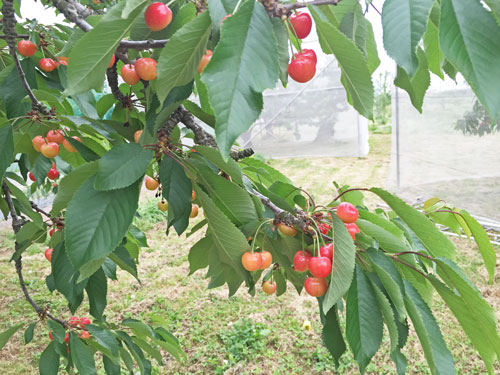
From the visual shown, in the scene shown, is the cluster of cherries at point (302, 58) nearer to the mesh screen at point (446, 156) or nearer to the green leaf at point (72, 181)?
the green leaf at point (72, 181)

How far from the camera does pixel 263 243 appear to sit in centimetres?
80

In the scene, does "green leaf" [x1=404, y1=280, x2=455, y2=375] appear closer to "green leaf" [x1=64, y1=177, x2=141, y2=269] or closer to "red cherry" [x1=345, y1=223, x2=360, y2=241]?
"red cherry" [x1=345, y1=223, x2=360, y2=241]

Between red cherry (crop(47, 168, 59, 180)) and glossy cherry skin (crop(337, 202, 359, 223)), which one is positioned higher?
glossy cherry skin (crop(337, 202, 359, 223))

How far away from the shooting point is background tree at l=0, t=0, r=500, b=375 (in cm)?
37

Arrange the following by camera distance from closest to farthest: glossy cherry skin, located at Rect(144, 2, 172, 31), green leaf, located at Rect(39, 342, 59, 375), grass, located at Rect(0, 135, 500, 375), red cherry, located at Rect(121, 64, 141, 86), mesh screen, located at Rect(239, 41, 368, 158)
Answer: glossy cherry skin, located at Rect(144, 2, 172, 31) < red cherry, located at Rect(121, 64, 141, 86) < green leaf, located at Rect(39, 342, 59, 375) < grass, located at Rect(0, 135, 500, 375) < mesh screen, located at Rect(239, 41, 368, 158)

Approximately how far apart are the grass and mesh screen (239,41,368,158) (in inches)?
169

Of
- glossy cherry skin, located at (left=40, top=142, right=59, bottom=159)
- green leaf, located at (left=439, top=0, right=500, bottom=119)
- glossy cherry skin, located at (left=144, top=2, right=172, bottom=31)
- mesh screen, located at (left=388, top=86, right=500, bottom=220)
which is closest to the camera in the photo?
green leaf, located at (left=439, top=0, right=500, bottom=119)

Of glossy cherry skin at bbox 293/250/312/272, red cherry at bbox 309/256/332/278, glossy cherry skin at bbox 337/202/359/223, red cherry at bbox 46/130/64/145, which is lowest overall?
glossy cherry skin at bbox 293/250/312/272

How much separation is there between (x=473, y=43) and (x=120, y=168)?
46cm

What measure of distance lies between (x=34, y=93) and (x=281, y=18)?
2.13ft

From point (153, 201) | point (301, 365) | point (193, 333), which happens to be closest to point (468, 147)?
point (301, 365)

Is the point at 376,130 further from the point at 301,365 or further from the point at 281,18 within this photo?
the point at 281,18

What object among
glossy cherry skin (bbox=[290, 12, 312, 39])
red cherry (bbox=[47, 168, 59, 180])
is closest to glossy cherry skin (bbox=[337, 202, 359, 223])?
glossy cherry skin (bbox=[290, 12, 312, 39])

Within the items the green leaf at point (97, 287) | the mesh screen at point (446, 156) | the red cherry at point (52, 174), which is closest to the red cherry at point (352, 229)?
the green leaf at point (97, 287)
